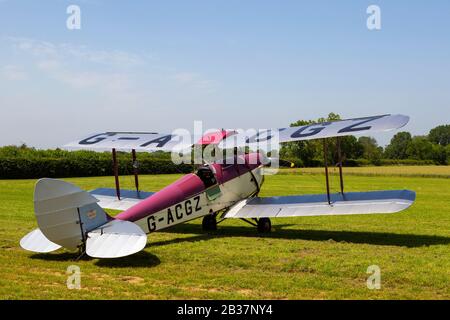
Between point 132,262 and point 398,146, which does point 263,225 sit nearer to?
point 132,262

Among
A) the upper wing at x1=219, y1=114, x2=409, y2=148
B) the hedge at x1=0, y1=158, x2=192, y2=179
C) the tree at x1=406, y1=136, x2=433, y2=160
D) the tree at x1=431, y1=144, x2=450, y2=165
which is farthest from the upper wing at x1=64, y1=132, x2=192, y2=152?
the tree at x1=406, y1=136, x2=433, y2=160

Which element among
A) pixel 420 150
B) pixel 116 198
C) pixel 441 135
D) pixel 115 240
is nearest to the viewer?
pixel 115 240

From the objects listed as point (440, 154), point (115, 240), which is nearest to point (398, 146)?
point (440, 154)

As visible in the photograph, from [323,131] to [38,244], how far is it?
5.92 meters

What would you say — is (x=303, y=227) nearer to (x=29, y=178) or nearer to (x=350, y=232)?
(x=350, y=232)

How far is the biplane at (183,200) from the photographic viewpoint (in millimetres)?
7836

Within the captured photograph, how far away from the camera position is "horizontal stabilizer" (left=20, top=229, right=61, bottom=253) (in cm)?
841

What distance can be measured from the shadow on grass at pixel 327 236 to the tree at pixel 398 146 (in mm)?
128502

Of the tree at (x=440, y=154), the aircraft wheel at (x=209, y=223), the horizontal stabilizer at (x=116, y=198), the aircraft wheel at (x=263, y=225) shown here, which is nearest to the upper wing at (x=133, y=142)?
the horizontal stabilizer at (x=116, y=198)

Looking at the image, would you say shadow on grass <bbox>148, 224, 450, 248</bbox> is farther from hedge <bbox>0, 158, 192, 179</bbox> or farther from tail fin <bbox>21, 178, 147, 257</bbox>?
hedge <bbox>0, 158, 192, 179</bbox>

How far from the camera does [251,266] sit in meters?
8.25
